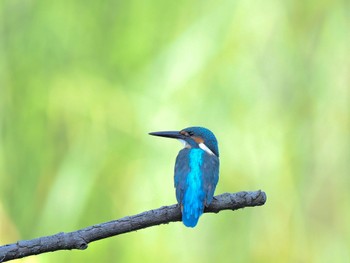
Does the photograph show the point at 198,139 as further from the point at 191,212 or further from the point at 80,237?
the point at 80,237

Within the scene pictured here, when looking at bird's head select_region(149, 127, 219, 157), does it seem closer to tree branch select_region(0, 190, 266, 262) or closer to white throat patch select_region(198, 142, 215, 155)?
white throat patch select_region(198, 142, 215, 155)

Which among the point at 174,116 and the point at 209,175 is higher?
the point at 209,175

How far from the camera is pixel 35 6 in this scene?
3.06 meters

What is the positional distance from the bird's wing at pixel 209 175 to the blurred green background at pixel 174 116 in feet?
3.31

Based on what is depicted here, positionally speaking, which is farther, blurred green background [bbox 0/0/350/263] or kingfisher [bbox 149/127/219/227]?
blurred green background [bbox 0/0/350/263]

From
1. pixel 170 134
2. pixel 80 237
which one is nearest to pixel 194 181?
pixel 170 134

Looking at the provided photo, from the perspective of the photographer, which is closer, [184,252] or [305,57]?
[184,252]

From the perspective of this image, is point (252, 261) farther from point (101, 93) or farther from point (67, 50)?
point (67, 50)

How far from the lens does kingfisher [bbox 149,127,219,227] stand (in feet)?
5.54

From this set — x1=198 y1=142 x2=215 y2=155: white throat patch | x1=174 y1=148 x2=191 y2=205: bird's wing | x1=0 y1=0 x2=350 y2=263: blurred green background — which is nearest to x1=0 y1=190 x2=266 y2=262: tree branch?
x1=174 y1=148 x2=191 y2=205: bird's wing

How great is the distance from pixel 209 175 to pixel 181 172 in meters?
0.07

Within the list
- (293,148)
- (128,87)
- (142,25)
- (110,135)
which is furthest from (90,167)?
(293,148)

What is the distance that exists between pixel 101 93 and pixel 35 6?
434mm

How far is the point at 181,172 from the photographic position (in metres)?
1.86
